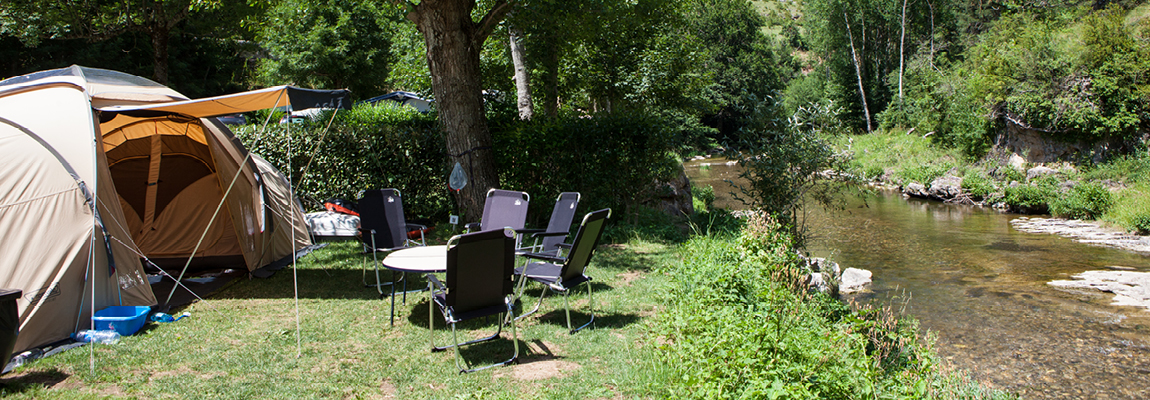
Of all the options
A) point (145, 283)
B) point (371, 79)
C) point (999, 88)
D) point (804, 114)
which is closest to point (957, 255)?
point (804, 114)

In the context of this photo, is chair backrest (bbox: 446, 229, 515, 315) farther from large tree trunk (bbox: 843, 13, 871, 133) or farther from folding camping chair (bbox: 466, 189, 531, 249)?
large tree trunk (bbox: 843, 13, 871, 133)

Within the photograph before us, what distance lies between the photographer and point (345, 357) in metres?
4.17

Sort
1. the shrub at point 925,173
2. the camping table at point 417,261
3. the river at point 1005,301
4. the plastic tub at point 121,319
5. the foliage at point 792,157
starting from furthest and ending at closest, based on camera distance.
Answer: the shrub at point 925,173 → the foliage at point 792,157 → the river at point 1005,301 → the camping table at point 417,261 → the plastic tub at point 121,319

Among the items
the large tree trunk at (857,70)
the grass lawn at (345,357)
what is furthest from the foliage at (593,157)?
the large tree trunk at (857,70)

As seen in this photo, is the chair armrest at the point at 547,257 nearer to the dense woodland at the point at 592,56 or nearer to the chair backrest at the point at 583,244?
the chair backrest at the point at 583,244

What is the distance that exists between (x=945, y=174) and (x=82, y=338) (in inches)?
917

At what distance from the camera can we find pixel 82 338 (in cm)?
438

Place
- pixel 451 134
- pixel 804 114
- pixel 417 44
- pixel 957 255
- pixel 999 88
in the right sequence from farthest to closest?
pixel 999 88 < pixel 417 44 < pixel 957 255 < pixel 804 114 < pixel 451 134

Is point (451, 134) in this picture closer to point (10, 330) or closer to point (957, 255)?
point (10, 330)

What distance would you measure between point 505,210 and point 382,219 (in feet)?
4.08

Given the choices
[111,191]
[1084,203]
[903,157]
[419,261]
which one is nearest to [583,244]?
[419,261]

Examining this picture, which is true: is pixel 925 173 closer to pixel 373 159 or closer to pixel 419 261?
pixel 373 159

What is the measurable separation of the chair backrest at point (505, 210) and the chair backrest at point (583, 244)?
1.41 meters

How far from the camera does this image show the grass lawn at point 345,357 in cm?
355
